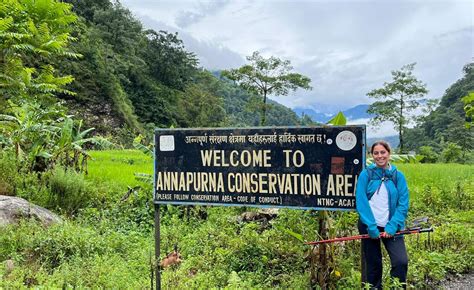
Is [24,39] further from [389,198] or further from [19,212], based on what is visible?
[389,198]

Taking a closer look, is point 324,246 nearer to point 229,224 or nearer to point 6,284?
point 229,224

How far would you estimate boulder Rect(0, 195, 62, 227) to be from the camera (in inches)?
218

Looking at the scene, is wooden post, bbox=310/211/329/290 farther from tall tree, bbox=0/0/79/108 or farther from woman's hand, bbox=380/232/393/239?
tall tree, bbox=0/0/79/108

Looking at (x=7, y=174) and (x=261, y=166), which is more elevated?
(x=261, y=166)

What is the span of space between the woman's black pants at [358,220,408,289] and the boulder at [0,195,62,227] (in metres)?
4.31

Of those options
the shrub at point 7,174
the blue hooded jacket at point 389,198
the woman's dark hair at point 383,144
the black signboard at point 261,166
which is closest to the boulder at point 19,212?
the shrub at point 7,174

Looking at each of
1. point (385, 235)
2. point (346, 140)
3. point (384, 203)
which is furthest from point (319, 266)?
point (346, 140)

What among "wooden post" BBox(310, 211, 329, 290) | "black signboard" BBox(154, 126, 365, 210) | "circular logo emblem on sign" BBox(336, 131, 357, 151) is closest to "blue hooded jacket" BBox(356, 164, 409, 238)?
"black signboard" BBox(154, 126, 365, 210)

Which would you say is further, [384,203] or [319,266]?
[319,266]

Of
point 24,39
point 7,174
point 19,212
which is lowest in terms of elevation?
point 19,212

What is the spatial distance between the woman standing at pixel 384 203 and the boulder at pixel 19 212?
14.5 feet

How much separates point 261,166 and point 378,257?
1.34m

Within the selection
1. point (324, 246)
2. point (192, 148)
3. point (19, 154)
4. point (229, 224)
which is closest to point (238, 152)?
point (192, 148)

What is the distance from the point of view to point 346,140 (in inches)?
140
